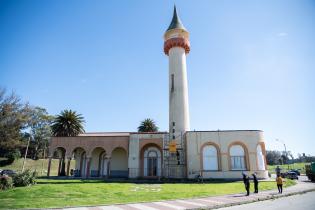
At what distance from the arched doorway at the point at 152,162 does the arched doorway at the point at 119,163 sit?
159 inches

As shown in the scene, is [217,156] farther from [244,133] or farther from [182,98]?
[182,98]

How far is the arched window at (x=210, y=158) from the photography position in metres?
28.9

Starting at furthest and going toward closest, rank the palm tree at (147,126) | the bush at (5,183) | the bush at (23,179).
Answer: the palm tree at (147,126)
the bush at (23,179)
the bush at (5,183)

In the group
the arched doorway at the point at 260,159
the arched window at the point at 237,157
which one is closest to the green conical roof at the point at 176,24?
the arched window at the point at 237,157

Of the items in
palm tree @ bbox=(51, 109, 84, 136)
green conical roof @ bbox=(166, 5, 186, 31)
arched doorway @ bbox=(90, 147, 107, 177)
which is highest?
green conical roof @ bbox=(166, 5, 186, 31)

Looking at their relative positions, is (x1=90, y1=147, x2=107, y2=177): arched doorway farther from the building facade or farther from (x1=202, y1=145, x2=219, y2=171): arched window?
(x1=202, y1=145, x2=219, y2=171): arched window

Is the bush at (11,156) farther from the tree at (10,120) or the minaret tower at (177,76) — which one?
the minaret tower at (177,76)

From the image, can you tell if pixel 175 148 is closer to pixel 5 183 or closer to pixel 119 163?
pixel 119 163

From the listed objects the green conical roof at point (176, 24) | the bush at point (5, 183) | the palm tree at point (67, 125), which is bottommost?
the bush at point (5, 183)

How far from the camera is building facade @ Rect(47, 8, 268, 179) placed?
2878cm

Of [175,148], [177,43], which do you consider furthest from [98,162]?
[177,43]

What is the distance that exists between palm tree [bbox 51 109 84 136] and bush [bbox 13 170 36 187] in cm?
2124

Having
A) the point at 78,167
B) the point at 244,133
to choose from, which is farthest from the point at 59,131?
the point at 244,133

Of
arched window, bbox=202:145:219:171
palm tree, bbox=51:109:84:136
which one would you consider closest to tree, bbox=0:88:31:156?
palm tree, bbox=51:109:84:136
